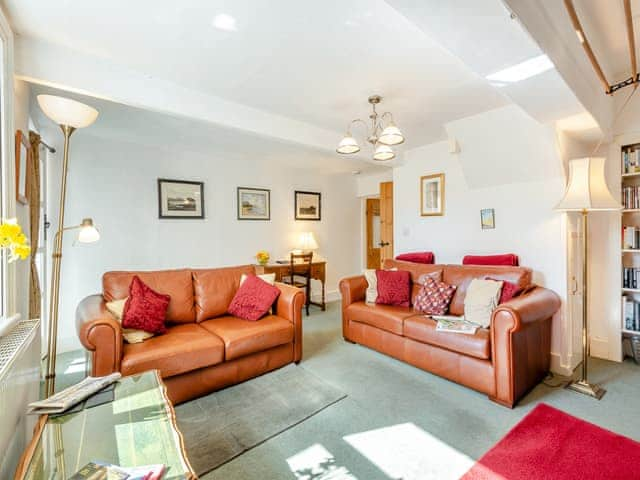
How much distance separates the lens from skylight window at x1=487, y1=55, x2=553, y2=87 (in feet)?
5.29

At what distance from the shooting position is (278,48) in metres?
1.99

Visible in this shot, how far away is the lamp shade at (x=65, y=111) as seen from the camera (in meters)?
1.71

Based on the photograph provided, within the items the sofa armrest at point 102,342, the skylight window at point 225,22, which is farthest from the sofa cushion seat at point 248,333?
the skylight window at point 225,22

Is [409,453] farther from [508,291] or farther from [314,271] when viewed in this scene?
[314,271]

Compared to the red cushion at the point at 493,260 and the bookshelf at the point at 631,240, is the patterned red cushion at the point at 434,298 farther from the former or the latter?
the bookshelf at the point at 631,240

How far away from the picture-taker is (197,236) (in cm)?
430

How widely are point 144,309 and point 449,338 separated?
8.07ft

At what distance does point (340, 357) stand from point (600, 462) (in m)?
1.96

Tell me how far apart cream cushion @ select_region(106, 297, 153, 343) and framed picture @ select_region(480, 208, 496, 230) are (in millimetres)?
3519

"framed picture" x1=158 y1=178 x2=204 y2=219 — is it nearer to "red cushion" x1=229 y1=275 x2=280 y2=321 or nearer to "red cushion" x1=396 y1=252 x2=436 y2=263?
"red cushion" x1=229 y1=275 x2=280 y2=321

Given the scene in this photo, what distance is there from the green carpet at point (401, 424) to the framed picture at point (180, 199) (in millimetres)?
2631

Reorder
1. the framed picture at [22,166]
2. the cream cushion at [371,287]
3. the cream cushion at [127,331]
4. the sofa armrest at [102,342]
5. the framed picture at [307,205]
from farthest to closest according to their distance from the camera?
the framed picture at [307,205] → the cream cushion at [371,287] → the cream cushion at [127,331] → the sofa armrest at [102,342] → the framed picture at [22,166]

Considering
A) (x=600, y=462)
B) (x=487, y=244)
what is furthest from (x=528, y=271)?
(x=600, y=462)

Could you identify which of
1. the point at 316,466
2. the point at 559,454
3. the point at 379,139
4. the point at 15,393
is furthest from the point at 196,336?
the point at 559,454
